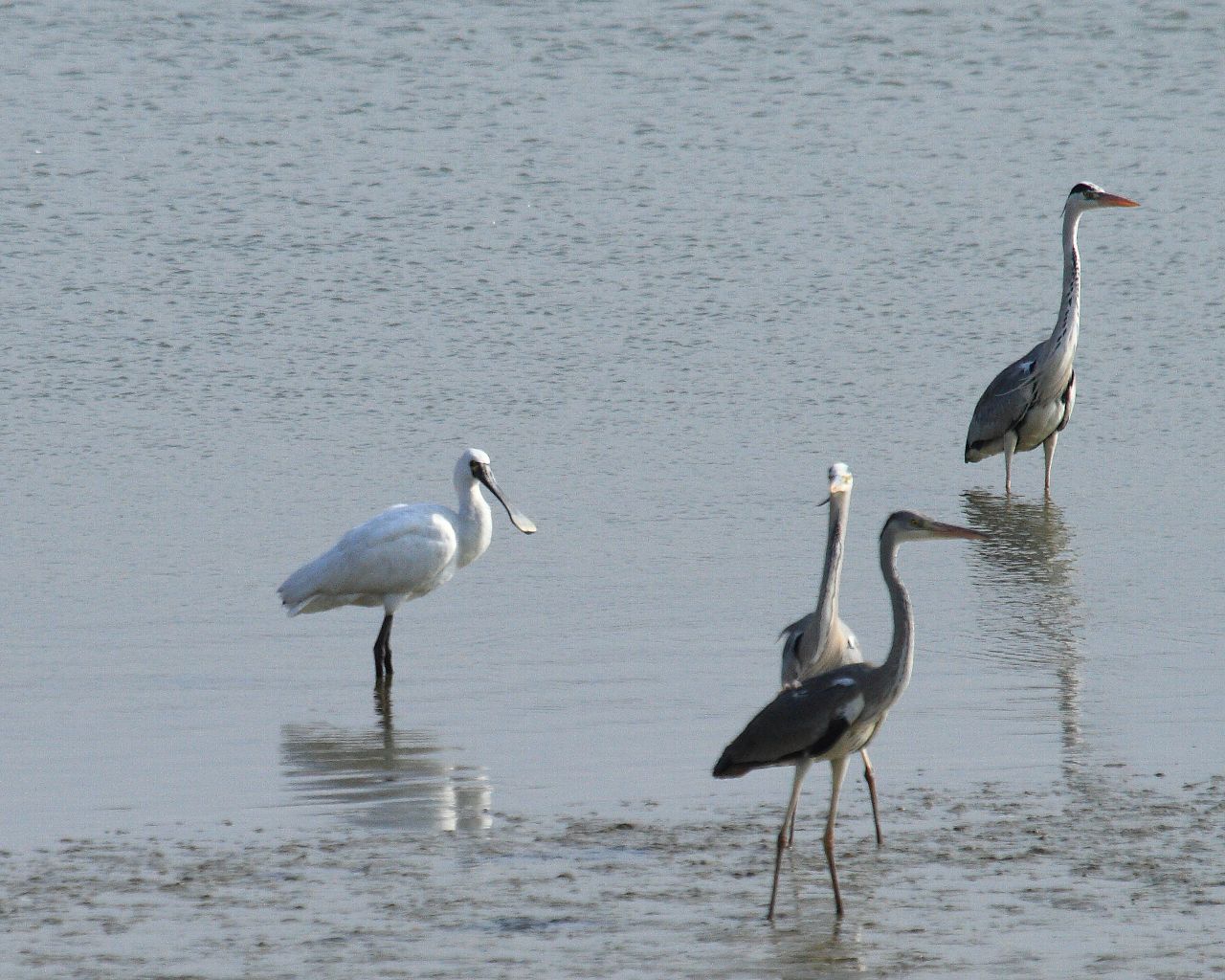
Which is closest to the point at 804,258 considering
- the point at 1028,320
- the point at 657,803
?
the point at 1028,320

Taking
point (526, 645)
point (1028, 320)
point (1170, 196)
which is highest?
point (1170, 196)

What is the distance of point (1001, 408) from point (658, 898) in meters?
7.58

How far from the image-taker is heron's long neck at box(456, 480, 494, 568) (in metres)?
10.1

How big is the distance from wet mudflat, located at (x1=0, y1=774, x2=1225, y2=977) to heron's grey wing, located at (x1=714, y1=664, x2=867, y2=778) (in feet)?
1.53

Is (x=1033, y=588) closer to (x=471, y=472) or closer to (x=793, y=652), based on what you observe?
(x=471, y=472)

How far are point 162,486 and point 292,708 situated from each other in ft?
14.8

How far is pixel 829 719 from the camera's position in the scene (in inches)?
248

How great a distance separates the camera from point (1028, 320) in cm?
1769

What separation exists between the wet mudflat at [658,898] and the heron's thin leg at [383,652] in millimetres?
2176

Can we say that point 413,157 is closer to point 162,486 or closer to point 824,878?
point 162,486

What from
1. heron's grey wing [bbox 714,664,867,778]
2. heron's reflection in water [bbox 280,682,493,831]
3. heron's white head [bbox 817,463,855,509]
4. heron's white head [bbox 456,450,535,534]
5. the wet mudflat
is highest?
heron's white head [bbox 456,450,535,534]

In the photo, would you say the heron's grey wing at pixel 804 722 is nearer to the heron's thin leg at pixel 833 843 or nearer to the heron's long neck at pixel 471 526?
the heron's thin leg at pixel 833 843

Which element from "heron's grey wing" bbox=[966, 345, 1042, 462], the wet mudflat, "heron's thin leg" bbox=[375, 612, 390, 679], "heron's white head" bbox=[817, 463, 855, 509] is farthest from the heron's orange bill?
"heron's grey wing" bbox=[966, 345, 1042, 462]

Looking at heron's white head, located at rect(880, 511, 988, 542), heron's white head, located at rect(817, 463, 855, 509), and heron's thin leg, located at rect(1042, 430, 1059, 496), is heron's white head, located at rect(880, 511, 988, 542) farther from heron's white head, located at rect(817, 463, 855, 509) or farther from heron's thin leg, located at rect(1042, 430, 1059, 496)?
heron's thin leg, located at rect(1042, 430, 1059, 496)
